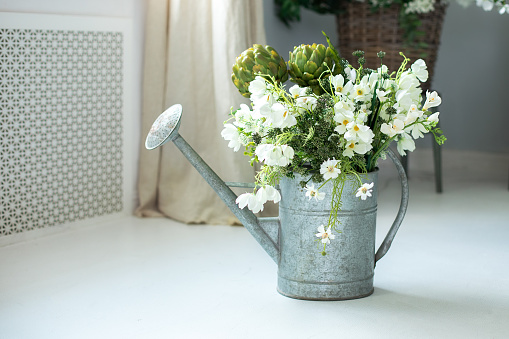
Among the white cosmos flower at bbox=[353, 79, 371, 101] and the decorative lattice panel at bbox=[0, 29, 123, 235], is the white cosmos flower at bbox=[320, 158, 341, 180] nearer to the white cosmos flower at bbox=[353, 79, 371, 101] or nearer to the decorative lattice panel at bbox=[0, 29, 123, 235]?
the white cosmos flower at bbox=[353, 79, 371, 101]

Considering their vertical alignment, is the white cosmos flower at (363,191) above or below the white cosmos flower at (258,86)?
below

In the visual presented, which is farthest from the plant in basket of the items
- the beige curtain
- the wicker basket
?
the wicker basket

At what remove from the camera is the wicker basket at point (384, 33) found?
7.00 feet

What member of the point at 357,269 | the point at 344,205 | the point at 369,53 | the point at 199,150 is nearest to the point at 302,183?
the point at 344,205

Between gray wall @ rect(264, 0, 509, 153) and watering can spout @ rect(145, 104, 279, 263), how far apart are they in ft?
4.88

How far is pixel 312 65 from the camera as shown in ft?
3.87

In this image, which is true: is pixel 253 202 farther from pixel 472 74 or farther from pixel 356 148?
pixel 472 74

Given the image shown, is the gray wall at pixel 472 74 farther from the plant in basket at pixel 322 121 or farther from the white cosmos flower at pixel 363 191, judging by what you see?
the white cosmos flower at pixel 363 191

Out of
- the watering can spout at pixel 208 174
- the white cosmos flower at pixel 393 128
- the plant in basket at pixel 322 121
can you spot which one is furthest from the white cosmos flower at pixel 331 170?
the watering can spout at pixel 208 174

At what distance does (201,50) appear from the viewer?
1.88 m

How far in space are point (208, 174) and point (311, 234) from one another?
23 centimetres

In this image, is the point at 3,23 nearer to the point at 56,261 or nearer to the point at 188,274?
the point at 56,261

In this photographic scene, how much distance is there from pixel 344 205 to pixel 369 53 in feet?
3.55

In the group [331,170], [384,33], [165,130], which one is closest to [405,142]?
[331,170]
